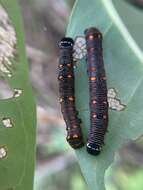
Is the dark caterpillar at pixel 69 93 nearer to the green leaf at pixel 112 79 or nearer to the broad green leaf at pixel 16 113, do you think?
the green leaf at pixel 112 79

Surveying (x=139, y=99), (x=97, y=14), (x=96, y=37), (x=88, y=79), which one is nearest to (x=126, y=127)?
(x=139, y=99)

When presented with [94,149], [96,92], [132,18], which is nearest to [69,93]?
[96,92]

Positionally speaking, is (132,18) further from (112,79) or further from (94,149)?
(94,149)

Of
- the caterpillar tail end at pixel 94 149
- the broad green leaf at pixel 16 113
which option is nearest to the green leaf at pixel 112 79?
the caterpillar tail end at pixel 94 149

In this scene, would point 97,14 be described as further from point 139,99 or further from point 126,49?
point 139,99

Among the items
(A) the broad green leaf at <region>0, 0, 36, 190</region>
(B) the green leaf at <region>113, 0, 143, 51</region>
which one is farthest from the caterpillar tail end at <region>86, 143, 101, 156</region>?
(B) the green leaf at <region>113, 0, 143, 51</region>

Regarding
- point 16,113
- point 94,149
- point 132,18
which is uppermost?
point 132,18

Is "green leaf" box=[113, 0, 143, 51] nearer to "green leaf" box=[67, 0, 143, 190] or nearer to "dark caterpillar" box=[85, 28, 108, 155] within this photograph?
"green leaf" box=[67, 0, 143, 190]
